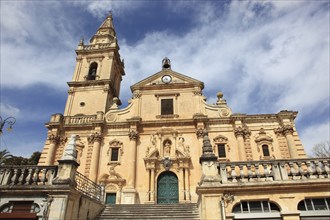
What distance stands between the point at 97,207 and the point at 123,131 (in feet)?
33.2

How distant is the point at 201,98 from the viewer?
23.3m

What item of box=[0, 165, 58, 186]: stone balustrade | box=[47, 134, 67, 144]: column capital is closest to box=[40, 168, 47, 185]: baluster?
box=[0, 165, 58, 186]: stone balustrade

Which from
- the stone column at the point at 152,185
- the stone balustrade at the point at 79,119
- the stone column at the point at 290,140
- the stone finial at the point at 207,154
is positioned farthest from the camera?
the stone balustrade at the point at 79,119

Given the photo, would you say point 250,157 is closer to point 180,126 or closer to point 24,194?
point 180,126

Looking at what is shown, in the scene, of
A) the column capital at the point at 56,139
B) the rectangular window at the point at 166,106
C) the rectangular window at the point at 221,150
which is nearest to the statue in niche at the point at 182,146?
the rectangular window at the point at 221,150

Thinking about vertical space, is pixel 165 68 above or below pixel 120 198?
above

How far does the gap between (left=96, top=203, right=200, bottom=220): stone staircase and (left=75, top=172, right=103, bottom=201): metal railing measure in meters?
0.90

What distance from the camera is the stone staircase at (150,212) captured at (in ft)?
40.2

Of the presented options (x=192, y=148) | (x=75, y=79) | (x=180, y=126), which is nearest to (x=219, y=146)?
(x=192, y=148)

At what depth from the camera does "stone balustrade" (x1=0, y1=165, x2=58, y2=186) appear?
9.52 meters

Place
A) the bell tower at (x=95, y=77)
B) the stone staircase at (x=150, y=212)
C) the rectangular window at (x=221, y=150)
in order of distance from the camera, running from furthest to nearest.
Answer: the bell tower at (x=95, y=77)
the rectangular window at (x=221, y=150)
the stone staircase at (x=150, y=212)

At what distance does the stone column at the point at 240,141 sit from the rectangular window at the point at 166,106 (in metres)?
6.00

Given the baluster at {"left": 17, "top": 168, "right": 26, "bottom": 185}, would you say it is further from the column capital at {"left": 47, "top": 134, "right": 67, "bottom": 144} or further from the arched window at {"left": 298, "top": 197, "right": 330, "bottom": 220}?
the column capital at {"left": 47, "top": 134, "right": 67, "bottom": 144}

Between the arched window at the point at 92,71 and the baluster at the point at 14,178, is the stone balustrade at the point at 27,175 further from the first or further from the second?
the arched window at the point at 92,71
